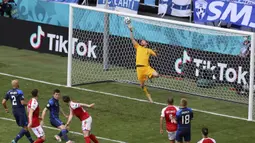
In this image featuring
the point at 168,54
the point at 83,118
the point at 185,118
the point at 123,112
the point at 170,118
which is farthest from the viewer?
the point at 168,54

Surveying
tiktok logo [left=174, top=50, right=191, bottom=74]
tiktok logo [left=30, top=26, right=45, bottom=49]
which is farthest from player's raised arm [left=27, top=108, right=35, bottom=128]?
tiktok logo [left=30, top=26, right=45, bottom=49]

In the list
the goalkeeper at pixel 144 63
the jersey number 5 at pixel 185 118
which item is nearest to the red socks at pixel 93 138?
the jersey number 5 at pixel 185 118

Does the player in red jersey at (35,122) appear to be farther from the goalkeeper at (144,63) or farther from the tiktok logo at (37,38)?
the tiktok logo at (37,38)

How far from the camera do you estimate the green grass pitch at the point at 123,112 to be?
2727 cm

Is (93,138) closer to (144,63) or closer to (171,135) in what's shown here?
(171,135)

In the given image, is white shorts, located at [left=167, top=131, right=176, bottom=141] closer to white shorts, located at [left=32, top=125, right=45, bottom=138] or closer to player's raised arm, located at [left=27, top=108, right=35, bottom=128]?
white shorts, located at [left=32, top=125, right=45, bottom=138]

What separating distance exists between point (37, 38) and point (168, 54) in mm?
8641

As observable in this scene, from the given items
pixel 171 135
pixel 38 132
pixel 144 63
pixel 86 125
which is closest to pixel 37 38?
pixel 144 63

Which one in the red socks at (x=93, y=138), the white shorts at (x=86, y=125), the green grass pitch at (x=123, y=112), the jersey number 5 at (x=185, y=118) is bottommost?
the green grass pitch at (x=123, y=112)

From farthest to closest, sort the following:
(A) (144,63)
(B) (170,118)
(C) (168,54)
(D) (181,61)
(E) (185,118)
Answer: (C) (168,54) < (D) (181,61) < (A) (144,63) < (B) (170,118) < (E) (185,118)

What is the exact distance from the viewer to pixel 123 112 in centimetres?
3009

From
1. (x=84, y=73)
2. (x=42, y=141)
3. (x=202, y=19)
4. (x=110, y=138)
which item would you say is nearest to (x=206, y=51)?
(x=202, y=19)

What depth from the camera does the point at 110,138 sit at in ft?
88.3

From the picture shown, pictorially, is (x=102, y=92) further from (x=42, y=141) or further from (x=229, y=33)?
(x=42, y=141)
